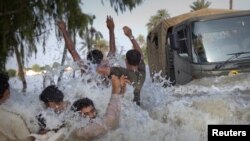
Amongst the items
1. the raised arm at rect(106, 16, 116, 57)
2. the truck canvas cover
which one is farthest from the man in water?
the truck canvas cover

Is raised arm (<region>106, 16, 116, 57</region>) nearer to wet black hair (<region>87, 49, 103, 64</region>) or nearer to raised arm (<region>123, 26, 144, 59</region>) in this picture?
raised arm (<region>123, 26, 144, 59</region>)

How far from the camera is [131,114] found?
18.2 ft

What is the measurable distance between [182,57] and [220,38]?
822mm

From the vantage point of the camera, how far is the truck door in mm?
8898

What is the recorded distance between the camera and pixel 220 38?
8727mm

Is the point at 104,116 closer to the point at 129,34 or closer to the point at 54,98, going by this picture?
the point at 54,98

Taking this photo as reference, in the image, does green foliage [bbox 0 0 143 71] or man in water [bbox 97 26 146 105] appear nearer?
man in water [bbox 97 26 146 105]

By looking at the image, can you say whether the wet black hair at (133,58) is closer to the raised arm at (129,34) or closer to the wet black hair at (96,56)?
the wet black hair at (96,56)

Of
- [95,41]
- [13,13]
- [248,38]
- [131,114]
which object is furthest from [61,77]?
[95,41]

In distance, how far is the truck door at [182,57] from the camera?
29.2 ft

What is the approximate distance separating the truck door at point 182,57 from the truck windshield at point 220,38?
0.21 m

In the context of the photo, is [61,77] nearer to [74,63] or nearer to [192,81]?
[74,63]

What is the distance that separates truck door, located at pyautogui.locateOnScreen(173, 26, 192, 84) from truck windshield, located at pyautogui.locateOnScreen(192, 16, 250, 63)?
21cm

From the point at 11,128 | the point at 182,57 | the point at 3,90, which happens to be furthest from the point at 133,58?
the point at 182,57
